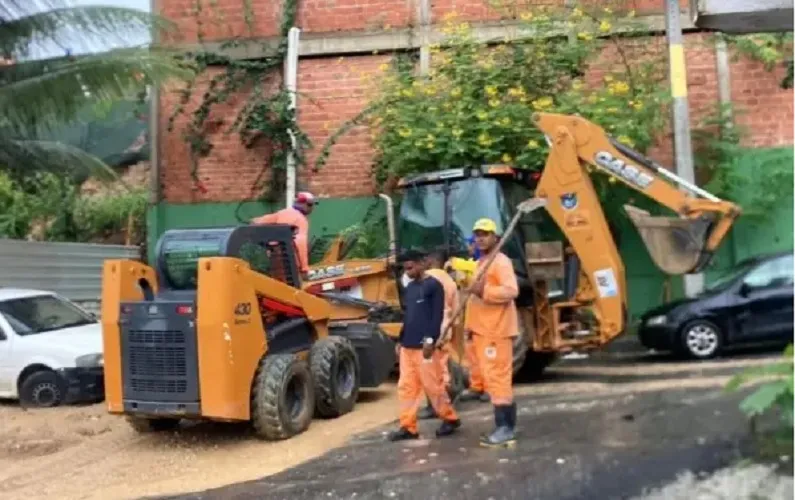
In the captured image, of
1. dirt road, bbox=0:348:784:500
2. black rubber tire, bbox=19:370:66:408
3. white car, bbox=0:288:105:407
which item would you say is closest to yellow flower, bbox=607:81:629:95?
dirt road, bbox=0:348:784:500

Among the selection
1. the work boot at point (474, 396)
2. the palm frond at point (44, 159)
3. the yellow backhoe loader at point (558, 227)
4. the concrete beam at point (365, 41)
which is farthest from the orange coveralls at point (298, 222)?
the concrete beam at point (365, 41)

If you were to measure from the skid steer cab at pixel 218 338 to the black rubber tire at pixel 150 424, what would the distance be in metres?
0.01

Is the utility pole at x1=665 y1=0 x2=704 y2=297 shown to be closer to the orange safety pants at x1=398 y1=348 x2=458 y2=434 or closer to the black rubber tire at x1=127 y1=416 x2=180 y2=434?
the orange safety pants at x1=398 y1=348 x2=458 y2=434

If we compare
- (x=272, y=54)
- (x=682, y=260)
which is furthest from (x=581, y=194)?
(x=272, y=54)

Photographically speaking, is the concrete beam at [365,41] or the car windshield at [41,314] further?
the concrete beam at [365,41]

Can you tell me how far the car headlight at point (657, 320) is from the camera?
13102 mm

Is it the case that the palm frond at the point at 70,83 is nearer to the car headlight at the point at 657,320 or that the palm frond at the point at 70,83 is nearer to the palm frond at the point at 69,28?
the palm frond at the point at 69,28

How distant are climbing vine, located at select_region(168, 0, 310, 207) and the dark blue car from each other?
6.63 m

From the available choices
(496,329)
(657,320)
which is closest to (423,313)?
(496,329)

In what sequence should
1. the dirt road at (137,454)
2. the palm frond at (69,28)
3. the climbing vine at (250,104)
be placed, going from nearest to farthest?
the dirt road at (137,454), the palm frond at (69,28), the climbing vine at (250,104)

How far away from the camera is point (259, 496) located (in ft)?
25.3

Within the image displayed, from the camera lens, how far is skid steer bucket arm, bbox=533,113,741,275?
9.63 m

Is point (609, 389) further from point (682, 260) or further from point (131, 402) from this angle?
point (131, 402)

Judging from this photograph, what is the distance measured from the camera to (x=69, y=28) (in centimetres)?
1452
